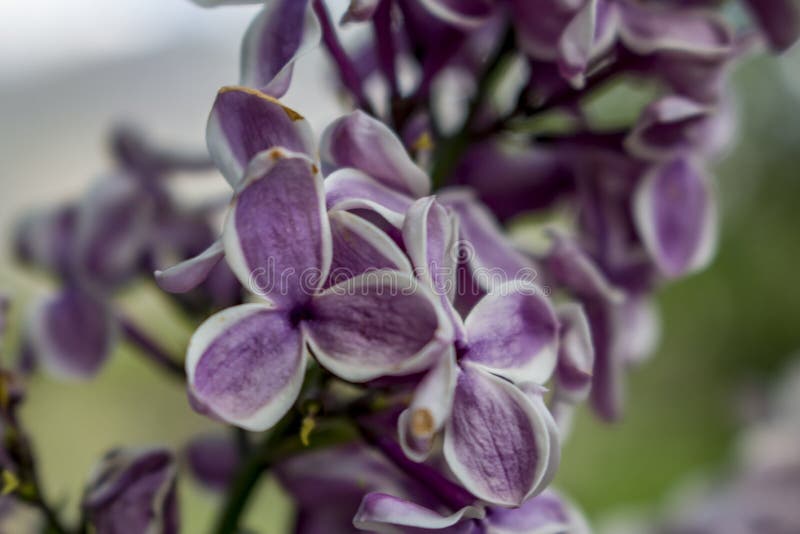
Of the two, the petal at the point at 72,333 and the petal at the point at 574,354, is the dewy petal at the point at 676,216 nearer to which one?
the petal at the point at 574,354

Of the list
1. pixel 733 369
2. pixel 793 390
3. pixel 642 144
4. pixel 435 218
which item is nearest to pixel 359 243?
pixel 435 218

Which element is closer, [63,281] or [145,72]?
[63,281]

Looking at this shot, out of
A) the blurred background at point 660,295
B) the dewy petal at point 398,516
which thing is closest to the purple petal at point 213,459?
the dewy petal at point 398,516

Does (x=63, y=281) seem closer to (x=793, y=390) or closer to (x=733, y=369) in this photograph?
(x=793, y=390)

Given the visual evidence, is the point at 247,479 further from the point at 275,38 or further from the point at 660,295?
the point at 660,295

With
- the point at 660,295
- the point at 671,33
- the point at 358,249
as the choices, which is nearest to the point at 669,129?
the point at 671,33

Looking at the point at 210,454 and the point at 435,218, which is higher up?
the point at 435,218

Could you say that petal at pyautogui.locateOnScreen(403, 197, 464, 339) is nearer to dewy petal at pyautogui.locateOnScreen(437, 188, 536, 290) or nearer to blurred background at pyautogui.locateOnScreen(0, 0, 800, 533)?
dewy petal at pyautogui.locateOnScreen(437, 188, 536, 290)

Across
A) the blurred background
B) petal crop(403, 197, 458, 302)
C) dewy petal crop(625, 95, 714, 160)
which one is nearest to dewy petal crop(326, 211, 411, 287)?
petal crop(403, 197, 458, 302)
